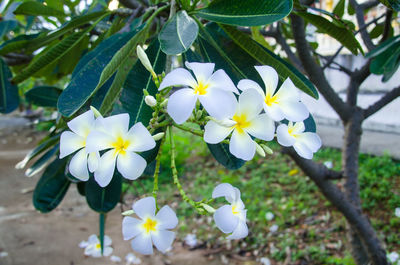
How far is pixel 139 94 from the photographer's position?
1.84ft

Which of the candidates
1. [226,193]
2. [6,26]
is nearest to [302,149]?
[226,193]

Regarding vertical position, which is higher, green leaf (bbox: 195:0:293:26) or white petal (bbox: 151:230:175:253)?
green leaf (bbox: 195:0:293:26)

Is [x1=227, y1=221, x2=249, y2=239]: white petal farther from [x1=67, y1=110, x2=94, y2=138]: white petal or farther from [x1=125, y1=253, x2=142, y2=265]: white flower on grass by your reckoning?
A: [x1=125, y1=253, x2=142, y2=265]: white flower on grass

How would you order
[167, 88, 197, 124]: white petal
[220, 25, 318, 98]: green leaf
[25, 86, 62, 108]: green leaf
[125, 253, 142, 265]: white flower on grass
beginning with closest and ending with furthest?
[167, 88, 197, 124]: white petal < [220, 25, 318, 98]: green leaf < [25, 86, 62, 108]: green leaf < [125, 253, 142, 265]: white flower on grass

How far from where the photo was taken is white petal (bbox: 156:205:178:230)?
441 millimetres

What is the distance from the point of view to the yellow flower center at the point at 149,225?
1.47 feet

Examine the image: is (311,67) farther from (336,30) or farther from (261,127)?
(261,127)

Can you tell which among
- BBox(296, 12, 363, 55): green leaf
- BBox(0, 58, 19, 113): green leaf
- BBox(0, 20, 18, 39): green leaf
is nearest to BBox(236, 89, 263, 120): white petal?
BBox(296, 12, 363, 55): green leaf

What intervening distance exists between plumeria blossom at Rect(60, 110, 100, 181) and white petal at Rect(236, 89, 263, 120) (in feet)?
0.61

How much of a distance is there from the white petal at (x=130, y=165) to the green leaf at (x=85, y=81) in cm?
17

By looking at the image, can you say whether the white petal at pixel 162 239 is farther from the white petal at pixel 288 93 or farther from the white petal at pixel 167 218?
the white petal at pixel 288 93

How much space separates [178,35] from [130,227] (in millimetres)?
299

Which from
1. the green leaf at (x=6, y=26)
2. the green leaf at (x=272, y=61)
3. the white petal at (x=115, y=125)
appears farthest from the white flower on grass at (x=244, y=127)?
the green leaf at (x=6, y=26)

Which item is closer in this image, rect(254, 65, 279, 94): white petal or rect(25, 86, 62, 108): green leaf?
rect(254, 65, 279, 94): white petal
